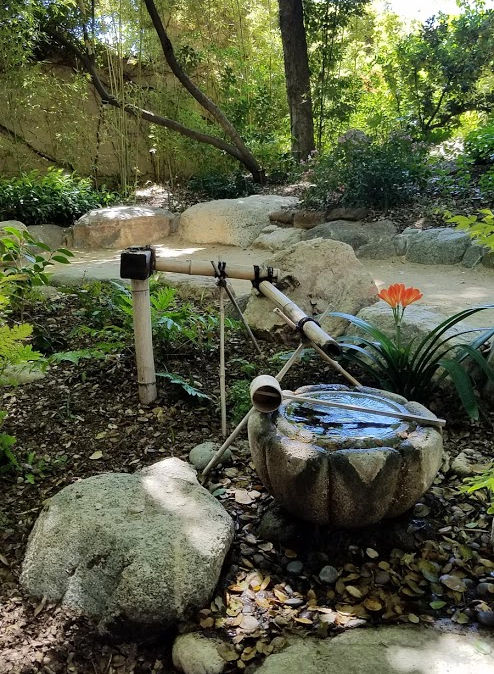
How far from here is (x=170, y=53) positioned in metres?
7.80

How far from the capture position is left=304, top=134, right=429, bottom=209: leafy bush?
6414 millimetres

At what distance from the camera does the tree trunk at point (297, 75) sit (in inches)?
322

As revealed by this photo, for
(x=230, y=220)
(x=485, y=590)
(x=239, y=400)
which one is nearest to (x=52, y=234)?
(x=230, y=220)

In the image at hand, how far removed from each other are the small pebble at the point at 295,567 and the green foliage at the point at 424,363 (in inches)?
44.9

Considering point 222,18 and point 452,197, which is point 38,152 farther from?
point 452,197

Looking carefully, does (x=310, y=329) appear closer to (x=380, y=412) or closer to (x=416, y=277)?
(x=380, y=412)

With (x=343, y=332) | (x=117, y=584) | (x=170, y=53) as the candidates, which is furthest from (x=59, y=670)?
(x=170, y=53)

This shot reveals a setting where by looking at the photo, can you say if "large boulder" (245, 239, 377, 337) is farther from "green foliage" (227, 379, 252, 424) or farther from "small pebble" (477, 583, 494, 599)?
"small pebble" (477, 583, 494, 599)

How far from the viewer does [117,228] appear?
24.4 ft

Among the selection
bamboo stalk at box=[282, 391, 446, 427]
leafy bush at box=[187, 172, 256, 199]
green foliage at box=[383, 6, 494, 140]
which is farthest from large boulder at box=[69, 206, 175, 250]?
bamboo stalk at box=[282, 391, 446, 427]

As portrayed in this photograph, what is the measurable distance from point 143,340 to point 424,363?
1354 millimetres

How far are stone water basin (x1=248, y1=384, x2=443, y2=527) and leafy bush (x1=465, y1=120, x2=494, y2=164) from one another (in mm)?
5557

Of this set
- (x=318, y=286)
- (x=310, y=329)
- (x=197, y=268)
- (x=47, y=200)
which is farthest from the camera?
(x=47, y=200)

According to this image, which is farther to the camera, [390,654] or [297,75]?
[297,75]
